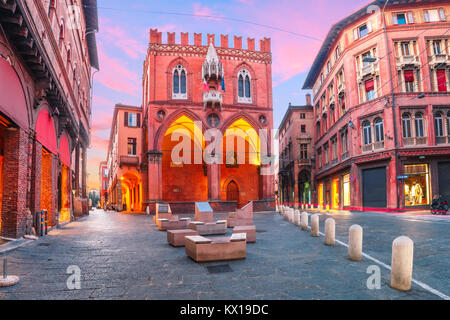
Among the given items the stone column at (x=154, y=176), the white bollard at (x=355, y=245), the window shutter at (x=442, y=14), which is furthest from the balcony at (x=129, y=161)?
the white bollard at (x=355, y=245)

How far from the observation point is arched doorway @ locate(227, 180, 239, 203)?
3562cm

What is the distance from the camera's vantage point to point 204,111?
31.1m

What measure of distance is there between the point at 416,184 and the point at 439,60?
405 inches

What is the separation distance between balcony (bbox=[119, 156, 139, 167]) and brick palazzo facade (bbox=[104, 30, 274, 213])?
599 cm

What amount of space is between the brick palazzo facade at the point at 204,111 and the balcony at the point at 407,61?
12.0 m

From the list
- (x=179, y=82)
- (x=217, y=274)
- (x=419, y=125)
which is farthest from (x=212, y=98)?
(x=217, y=274)

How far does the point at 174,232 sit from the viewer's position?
920cm

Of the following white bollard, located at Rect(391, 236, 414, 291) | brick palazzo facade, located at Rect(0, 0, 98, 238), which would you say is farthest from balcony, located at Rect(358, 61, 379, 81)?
white bollard, located at Rect(391, 236, 414, 291)

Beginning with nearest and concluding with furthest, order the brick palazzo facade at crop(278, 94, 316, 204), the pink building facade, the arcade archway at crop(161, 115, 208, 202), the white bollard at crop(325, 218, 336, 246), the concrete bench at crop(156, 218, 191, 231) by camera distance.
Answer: the white bollard at crop(325, 218, 336, 246) < the concrete bench at crop(156, 218, 191, 231) < the pink building facade < the arcade archway at crop(161, 115, 208, 202) < the brick palazzo facade at crop(278, 94, 316, 204)

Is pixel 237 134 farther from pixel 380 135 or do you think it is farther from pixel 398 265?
pixel 398 265

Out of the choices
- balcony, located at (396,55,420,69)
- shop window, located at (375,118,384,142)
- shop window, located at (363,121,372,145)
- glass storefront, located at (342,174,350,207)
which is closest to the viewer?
balcony, located at (396,55,420,69)

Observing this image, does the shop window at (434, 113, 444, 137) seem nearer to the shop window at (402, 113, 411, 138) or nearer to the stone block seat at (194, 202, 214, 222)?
the shop window at (402, 113, 411, 138)

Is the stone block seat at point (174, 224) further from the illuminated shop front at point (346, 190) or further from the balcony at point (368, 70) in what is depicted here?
the balcony at point (368, 70)
